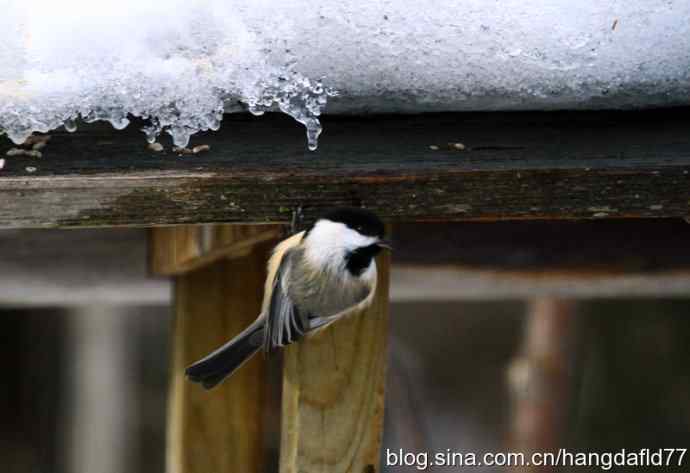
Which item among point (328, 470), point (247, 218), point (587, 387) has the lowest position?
point (587, 387)

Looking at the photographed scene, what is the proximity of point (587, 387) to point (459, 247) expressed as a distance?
1823 millimetres

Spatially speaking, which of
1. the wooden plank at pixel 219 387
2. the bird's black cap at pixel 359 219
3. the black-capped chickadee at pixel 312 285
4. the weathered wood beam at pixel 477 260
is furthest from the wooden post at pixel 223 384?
the bird's black cap at pixel 359 219

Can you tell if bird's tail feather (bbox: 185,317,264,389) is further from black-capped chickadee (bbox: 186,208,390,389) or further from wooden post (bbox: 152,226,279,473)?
wooden post (bbox: 152,226,279,473)

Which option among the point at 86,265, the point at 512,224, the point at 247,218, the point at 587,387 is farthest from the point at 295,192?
the point at 587,387

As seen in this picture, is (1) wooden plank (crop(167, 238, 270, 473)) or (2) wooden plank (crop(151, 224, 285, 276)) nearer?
(2) wooden plank (crop(151, 224, 285, 276))

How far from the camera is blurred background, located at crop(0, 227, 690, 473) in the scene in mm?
2566

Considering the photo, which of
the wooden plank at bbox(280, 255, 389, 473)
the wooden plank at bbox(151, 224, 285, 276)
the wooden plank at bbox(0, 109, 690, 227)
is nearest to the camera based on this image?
the wooden plank at bbox(0, 109, 690, 227)

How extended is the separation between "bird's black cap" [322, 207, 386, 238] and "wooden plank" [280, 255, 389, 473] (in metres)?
0.11

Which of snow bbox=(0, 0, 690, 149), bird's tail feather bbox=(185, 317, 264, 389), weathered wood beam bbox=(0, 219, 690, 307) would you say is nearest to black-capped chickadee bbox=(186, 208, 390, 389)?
bird's tail feather bbox=(185, 317, 264, 389)

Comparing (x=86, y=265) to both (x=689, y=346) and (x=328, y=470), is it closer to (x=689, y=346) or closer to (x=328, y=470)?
(x=328, y=470)

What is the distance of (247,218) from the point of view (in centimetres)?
142

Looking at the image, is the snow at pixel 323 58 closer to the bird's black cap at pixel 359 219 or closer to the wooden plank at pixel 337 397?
the bird's black cap at pixel 359 219

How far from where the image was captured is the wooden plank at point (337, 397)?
154 cm

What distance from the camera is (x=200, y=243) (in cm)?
181
